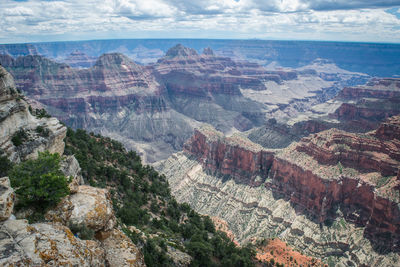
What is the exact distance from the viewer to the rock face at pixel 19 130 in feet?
106

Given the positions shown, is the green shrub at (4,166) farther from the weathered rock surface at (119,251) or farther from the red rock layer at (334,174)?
the red rock layer at (334,174)

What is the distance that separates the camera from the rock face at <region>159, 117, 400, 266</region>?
61.0 m

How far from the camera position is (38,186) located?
61.4 feet

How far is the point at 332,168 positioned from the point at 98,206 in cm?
6831

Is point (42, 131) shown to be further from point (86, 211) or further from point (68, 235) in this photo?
point (68, 235)

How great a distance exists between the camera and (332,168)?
7388 cm

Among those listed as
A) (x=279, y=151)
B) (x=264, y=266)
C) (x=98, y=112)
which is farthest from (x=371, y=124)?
(x=98, y=112)

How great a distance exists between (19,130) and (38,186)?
19.2 m

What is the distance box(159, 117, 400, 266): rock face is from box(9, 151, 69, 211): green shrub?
58234 millimetres

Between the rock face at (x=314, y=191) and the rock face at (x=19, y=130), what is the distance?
50964 mm

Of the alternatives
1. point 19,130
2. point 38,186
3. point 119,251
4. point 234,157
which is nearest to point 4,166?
point 19,130

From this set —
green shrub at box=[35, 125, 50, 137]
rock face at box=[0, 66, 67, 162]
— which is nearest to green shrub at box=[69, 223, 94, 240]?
rock face at box=[0, 66, 67, 162]

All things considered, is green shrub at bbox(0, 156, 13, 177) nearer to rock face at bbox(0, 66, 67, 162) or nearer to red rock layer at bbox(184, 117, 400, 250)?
rock face at bbox(0, 66, 67, 162)

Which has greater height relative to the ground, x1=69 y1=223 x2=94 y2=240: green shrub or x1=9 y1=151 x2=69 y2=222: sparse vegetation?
x1=9 y1=151 x2=69 y2=222: sparse vegetation
